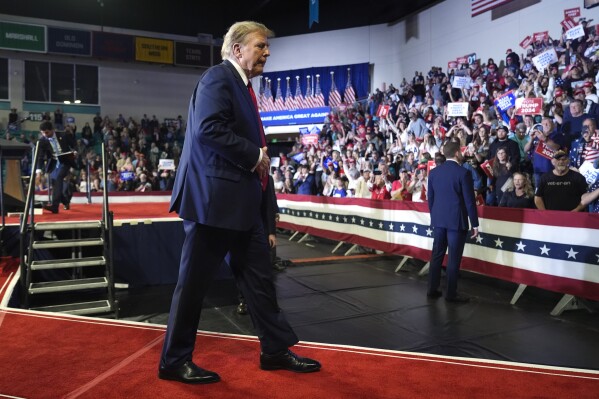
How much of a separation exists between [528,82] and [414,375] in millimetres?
8286

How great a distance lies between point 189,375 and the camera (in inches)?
93.2

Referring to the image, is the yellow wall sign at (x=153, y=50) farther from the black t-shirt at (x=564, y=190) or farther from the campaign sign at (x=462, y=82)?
the black t-shirt at (x=564, y=190)

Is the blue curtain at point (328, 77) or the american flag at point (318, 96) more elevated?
the blue curtain at point (328, 77)

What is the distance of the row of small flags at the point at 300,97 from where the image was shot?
20.4m

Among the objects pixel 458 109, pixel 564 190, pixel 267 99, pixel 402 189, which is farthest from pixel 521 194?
pixel 267 99

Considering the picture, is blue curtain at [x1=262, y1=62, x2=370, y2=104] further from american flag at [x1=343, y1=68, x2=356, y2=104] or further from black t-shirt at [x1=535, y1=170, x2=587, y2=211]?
black t-shirt at [x1=535, y1=170, x2=587, y2=211]

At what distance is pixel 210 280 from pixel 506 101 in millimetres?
8612

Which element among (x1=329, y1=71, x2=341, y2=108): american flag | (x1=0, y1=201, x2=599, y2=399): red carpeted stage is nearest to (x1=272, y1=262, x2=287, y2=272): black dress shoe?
(x1=0, y1=201, x2=599, y2=399): red carpeted stage

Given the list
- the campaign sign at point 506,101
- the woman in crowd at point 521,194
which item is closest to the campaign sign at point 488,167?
the woman in crowd at point 521,194

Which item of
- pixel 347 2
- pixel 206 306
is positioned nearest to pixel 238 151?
pixel 206 306

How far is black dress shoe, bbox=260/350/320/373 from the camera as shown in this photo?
2553 mm

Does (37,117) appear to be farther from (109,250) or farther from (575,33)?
(575,33)

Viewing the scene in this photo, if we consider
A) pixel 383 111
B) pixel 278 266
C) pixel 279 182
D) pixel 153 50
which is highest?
pixel 153 50

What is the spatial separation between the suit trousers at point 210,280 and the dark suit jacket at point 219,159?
0.43 ft
